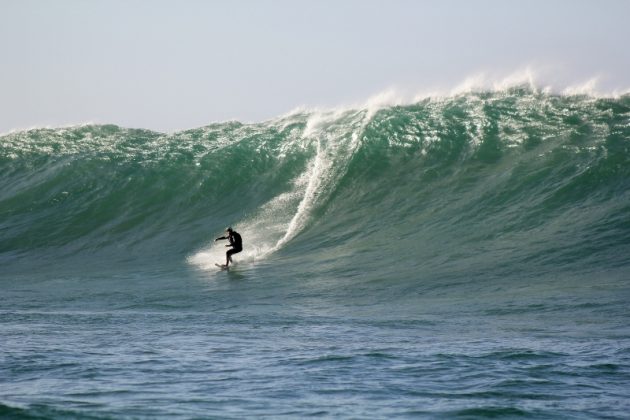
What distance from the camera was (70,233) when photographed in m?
22.6

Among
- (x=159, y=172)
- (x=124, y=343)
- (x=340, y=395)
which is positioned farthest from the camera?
(x=159, y=172)

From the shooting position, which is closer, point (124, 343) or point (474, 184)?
point (124, 343)

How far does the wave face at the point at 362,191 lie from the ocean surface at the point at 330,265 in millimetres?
80

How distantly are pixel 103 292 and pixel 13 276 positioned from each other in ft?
14.1

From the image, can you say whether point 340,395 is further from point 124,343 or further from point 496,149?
point 496,149

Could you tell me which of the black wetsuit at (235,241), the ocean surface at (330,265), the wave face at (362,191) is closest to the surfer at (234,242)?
the black wetsuit at (235,241)

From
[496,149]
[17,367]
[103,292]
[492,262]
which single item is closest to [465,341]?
[17,367]

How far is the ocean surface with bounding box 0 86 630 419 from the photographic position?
740cm

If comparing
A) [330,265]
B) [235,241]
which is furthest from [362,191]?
[330,265]

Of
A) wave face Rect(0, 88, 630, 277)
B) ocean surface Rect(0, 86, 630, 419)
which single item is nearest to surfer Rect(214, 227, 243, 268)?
ocean surface Rect(0, 86, 630, 419)

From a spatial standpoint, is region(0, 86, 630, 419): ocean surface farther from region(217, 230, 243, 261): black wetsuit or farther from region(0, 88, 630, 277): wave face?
region(217, 230, 243, 261): black wetsuit

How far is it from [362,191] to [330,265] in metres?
5.43

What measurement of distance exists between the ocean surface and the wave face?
80mm

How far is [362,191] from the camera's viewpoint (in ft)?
71.9
